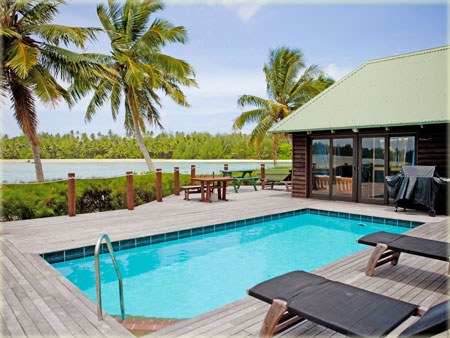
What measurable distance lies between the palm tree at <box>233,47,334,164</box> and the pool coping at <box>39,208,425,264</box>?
26.9 ft

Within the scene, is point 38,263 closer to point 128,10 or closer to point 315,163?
point 315,163

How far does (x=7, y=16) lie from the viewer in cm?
842

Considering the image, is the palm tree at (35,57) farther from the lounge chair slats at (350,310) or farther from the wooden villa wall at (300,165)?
the lounge chair slats at (350,310)

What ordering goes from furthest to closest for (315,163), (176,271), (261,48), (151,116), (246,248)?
1. (261,48)
2. (151,116)
3. (315,163)
4. (246,248)
5. (176,271)

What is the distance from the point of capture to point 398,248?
134 inches

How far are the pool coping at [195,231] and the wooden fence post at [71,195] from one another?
2.22 metres

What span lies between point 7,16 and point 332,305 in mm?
10048

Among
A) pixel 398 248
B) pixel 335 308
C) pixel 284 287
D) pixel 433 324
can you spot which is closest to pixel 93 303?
pixel 284 287

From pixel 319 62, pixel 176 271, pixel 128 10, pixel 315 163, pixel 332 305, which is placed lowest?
pixel 176 271

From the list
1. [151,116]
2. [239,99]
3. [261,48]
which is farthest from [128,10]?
[261,48]

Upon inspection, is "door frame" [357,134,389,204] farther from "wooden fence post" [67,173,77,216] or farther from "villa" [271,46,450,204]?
"wooden fence post" [67,173,77,216]

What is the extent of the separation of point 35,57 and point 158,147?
29.5 metres

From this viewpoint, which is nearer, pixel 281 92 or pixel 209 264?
pixel 209 264

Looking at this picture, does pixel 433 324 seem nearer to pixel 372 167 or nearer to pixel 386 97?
pixel 372 167
